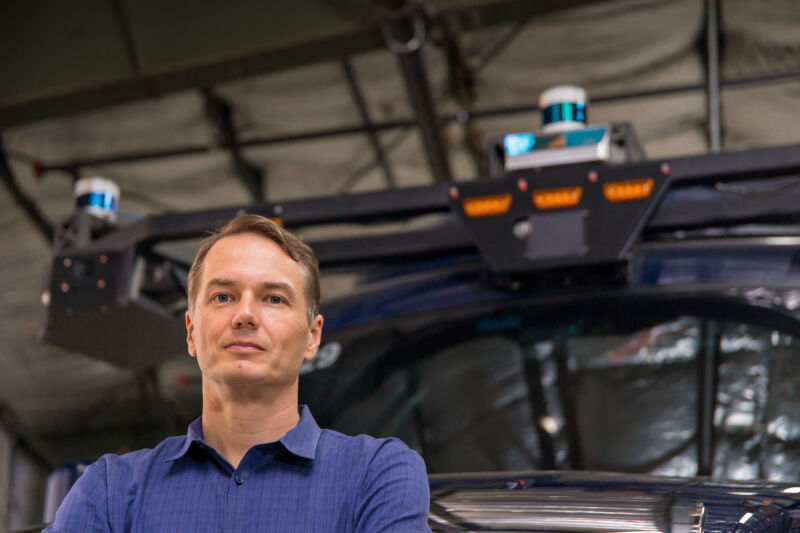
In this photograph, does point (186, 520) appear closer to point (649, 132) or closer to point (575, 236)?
point (575, 236)

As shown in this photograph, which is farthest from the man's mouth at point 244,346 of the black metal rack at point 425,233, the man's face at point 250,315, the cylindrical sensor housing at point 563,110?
the cylindrical sensor housing at point 563,110

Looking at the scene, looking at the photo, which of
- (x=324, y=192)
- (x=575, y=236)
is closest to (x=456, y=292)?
(x=575, y=236)

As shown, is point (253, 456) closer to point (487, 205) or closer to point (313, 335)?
point (313, 335)

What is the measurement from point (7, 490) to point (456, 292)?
12.3 m

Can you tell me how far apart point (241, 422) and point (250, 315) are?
0.60ft

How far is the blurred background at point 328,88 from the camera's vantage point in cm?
808

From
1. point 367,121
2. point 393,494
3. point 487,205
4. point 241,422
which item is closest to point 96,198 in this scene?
point 487,205

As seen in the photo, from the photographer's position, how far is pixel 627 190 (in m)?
3.44

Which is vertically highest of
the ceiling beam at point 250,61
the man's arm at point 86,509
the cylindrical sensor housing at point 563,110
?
the ceiling beam at point 250,61

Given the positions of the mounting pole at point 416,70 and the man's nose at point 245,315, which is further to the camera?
the mounting pole at point 416,70

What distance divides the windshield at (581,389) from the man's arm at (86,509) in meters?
1.38

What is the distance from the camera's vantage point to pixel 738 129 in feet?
29.1

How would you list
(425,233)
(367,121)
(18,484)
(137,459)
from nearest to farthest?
(137,459), (425,233), (367,121), (18,484)

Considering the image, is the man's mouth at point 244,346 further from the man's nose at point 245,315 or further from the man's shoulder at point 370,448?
the man's shoulder at point 370,448
